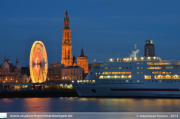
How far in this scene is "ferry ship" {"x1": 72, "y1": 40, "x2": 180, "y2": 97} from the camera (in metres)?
62.4

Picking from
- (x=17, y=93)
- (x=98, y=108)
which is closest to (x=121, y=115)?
(x=98, y=108)

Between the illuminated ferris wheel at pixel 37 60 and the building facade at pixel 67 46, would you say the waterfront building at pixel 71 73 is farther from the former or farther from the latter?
the illuminated ferris wheel at pixel 37 60

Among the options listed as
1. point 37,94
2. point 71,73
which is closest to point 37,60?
point 37,94

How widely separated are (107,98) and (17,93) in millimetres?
22086

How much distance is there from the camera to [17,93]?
75.2 metres

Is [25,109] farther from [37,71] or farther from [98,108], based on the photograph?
[37,71]

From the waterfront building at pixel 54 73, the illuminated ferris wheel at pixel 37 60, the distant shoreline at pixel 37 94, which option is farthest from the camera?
the waterfront building at pixel 54 73

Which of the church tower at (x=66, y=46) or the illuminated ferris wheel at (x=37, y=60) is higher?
the church tower at (x=66, y=46)

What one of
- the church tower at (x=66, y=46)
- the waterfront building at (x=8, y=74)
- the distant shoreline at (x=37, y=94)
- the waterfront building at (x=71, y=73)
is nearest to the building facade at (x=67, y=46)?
the church tower at (x=66, y=46)

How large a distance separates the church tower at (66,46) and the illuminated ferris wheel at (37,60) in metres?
49.9

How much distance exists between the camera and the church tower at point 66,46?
427 ft

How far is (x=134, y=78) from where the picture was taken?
6288cm

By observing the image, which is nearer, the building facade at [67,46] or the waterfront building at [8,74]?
the waterfront building at [8,74]

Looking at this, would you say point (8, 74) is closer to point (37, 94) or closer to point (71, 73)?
point (71, 73)
